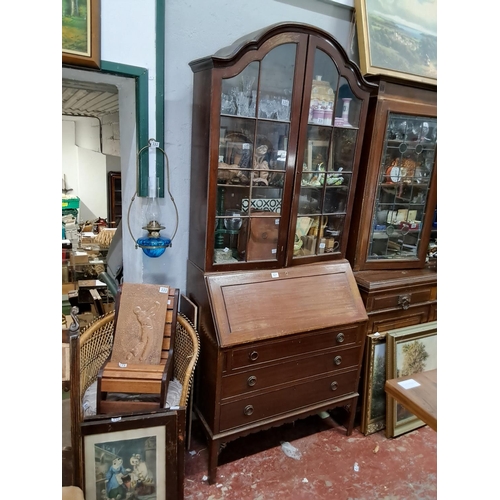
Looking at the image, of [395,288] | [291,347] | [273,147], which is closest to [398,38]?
[273,147]

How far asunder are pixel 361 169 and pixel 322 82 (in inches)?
23.0

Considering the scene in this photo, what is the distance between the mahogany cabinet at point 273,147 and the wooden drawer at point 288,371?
53 cm

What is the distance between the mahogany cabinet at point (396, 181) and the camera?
7.36ft

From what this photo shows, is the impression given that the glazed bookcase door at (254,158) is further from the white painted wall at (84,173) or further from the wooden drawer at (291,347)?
the white painted wall at (84,173)

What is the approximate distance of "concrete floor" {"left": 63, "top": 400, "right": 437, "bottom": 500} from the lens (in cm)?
198

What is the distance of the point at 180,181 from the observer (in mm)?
2156

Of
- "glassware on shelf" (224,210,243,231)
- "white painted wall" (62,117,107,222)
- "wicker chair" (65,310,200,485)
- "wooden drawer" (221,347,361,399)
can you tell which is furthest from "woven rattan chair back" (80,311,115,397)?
"white painted wall" (62,117,107,222)

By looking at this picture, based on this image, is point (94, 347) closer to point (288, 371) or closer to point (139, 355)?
point (139, 355)

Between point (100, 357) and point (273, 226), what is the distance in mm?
1132

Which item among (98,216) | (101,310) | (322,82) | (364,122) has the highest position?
(322,82)

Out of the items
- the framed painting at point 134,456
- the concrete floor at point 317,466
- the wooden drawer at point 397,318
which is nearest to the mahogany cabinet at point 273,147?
the wooden drawer at point 397,318

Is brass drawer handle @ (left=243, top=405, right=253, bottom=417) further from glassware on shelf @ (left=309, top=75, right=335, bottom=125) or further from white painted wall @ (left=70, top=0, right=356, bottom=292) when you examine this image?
glassware on shelf @ (left=309, top=75, right=335, bottom=125)
